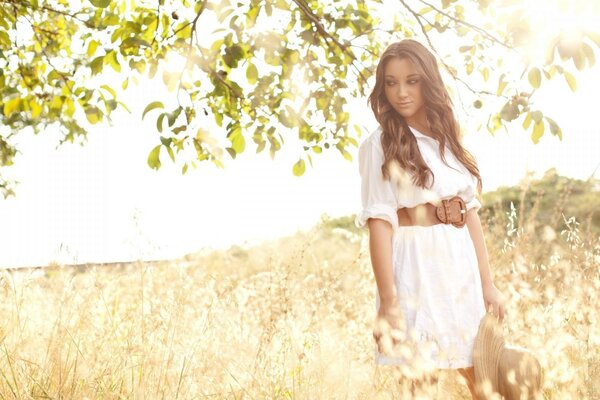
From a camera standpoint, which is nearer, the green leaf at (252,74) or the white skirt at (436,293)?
the white skirt at (436,293)

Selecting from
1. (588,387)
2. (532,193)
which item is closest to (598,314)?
(588,387)

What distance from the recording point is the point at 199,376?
3496 millimetres

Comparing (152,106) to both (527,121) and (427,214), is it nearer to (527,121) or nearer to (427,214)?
(427,214)

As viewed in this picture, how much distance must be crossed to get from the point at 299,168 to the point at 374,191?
227 centimetres

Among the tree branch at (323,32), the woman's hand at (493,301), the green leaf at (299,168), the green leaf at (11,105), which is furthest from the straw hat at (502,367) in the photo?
→ the green leaf at (11,105)

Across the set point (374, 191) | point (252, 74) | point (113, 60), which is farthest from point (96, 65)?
point (374, 191)

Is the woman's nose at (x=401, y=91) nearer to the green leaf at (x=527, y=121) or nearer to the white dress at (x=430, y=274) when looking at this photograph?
the white dress at (x=430, y=274)

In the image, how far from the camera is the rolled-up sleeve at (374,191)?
107 inches

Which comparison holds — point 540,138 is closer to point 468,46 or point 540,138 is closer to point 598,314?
point 468,46

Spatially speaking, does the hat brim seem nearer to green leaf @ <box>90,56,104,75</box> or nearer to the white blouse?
the white blouse

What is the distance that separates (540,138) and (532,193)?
36.5 ft

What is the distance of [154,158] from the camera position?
404 cm

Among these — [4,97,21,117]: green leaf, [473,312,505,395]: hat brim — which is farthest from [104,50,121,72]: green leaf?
A: [473,312,505,395]: hat brim

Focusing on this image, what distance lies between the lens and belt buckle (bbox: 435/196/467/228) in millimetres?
→ 2793
